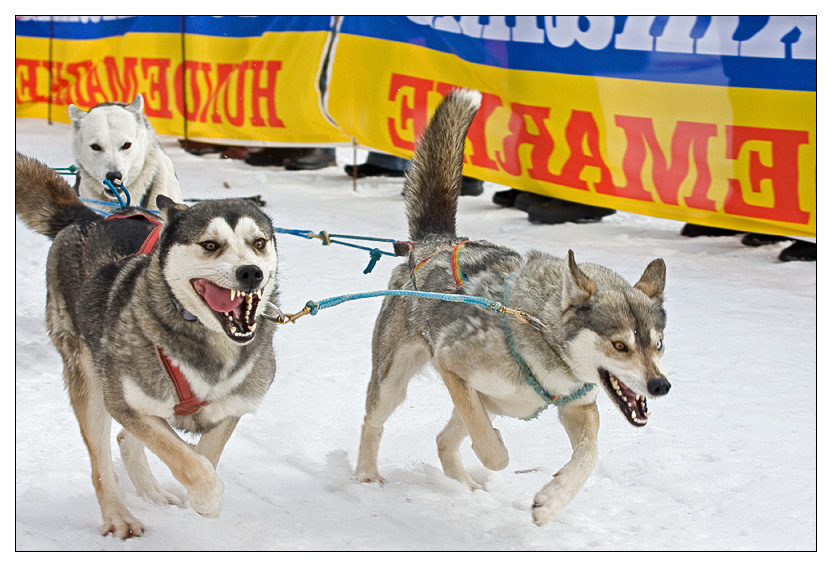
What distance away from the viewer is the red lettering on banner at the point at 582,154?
657 cm

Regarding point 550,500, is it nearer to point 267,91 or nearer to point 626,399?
point 626,399

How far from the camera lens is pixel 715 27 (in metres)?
5.83

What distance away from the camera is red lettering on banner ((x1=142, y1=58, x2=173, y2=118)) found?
995 centimetres

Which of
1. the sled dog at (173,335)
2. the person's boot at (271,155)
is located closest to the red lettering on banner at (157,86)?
the person's boot at (271,155)

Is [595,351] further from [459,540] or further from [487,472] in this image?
[487,472]

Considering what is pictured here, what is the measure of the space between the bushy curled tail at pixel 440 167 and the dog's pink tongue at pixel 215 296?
1.19 meters

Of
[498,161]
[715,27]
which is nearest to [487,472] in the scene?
[715,27]

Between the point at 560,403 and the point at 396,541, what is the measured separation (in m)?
0.66

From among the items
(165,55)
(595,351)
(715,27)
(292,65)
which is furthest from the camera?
(165,55)

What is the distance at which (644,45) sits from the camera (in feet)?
20.4

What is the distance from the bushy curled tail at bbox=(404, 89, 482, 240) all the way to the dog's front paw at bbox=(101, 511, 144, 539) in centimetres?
146

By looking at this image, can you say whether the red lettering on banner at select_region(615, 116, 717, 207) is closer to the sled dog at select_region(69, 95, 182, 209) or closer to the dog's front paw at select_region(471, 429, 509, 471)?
the sled dog at select_region(69, 95, 182, 209)

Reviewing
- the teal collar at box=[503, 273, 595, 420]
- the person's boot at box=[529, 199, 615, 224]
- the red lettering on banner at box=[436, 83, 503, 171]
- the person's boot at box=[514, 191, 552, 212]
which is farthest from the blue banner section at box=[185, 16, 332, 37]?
the teal collar at box=[503, 273, 595, 420]

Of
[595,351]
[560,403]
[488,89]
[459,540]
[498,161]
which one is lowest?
[459,540]
